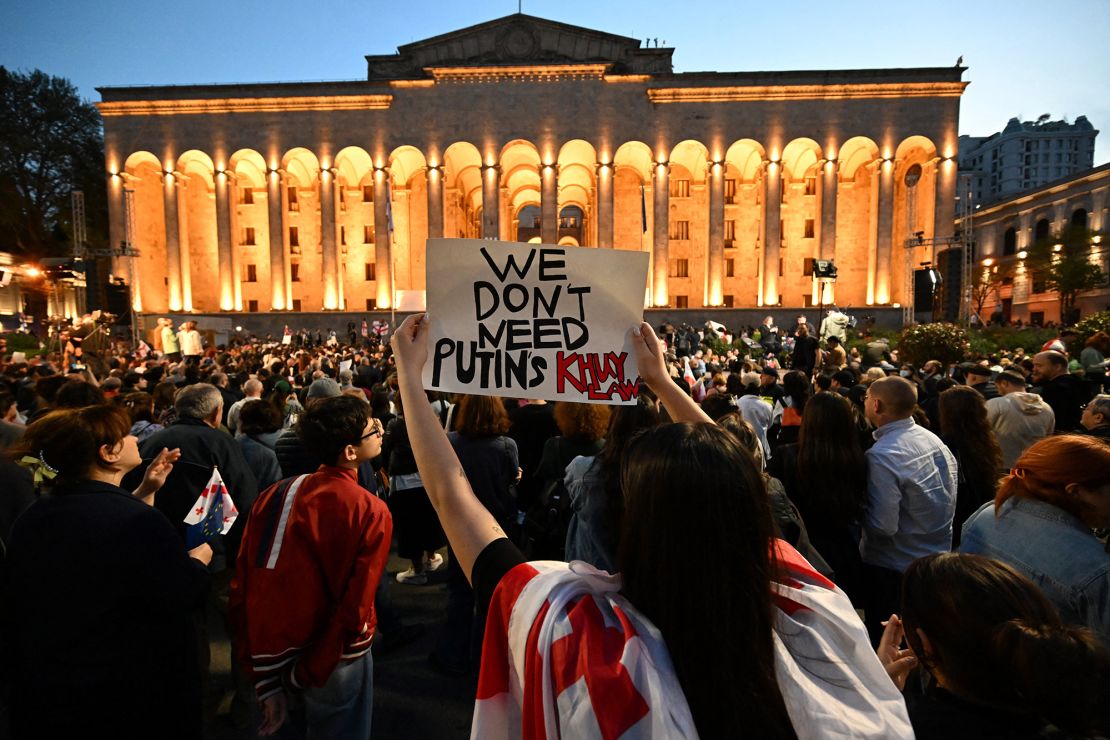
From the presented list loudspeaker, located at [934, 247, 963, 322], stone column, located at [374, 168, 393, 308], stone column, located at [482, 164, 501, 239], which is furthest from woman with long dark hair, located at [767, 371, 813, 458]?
stone column, located at [374, 168, 393, 308]

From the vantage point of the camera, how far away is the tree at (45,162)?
1758 inches

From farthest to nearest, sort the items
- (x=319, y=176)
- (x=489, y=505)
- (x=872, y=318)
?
(x=319, y=176) → (x=872, y=318) → (x=489, y=505)

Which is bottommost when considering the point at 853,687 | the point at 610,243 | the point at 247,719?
the point at 247,719

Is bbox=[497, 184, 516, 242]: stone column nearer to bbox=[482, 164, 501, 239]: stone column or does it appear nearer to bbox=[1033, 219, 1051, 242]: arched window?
bbox=[482, 164, 501, 239]: stone column

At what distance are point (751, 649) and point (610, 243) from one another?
120 ft

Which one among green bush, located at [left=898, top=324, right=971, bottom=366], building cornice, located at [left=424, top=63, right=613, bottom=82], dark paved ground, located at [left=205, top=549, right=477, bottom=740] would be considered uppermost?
building cornice, located at [left=424, top=63, right=613, bottom=82]

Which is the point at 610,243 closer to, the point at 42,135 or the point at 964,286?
the point at 964,286

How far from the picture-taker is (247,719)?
12.3ft

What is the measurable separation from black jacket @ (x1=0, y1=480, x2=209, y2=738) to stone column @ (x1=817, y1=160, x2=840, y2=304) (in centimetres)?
3863

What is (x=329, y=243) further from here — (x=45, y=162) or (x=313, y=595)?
(x=313, y=595)

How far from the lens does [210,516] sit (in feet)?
9.04

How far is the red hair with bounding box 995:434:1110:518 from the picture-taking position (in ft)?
7.09

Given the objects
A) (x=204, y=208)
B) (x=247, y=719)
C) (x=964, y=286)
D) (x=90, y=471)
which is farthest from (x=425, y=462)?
(x=204, y=208)

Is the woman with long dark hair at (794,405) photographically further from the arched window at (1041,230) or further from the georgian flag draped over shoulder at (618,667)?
the arched window at (1041,230)
